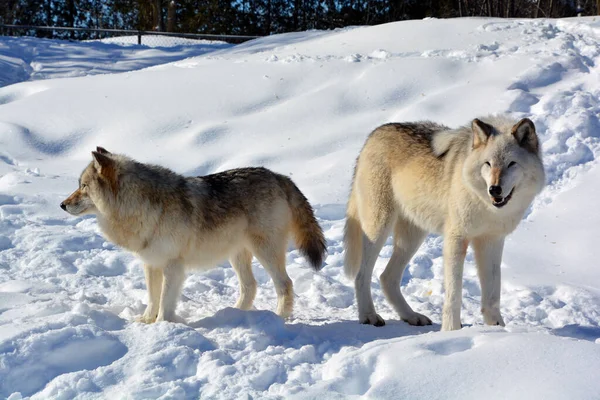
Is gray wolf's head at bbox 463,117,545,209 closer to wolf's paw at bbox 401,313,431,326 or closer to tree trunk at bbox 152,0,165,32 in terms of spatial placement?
wolf's paw at bbox 401,313,431,326

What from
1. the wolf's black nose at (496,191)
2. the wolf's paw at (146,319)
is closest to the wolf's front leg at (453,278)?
the wolf's black nose at (496,191)

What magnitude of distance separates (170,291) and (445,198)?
243 cm

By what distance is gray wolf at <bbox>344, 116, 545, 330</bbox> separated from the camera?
5.19 meters

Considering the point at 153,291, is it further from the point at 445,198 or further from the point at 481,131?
the point at 481,131

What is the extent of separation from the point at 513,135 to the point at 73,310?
368 cm

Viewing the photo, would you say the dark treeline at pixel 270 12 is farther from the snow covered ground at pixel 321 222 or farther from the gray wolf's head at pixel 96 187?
the gray wolf's head at pixel 96 187

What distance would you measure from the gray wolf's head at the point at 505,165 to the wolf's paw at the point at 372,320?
1.51 metres

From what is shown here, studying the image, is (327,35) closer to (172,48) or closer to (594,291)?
(172,48)

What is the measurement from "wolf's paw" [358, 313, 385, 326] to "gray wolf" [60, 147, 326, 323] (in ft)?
2.11

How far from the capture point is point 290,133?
1170 centimetres

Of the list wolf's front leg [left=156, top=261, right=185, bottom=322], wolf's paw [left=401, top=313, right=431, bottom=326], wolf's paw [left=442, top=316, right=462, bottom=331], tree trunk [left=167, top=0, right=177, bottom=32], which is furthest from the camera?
tree trunk [left=167, top=0, right=177, bottom=32]

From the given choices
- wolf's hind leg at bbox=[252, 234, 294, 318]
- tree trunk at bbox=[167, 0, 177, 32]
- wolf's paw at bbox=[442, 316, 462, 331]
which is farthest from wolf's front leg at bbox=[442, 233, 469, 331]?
tree trunk at bbox=[167, 0, 177, 32]

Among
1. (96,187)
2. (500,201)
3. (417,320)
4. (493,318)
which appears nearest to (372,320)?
(417,320)

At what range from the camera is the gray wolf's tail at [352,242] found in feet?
20.9
